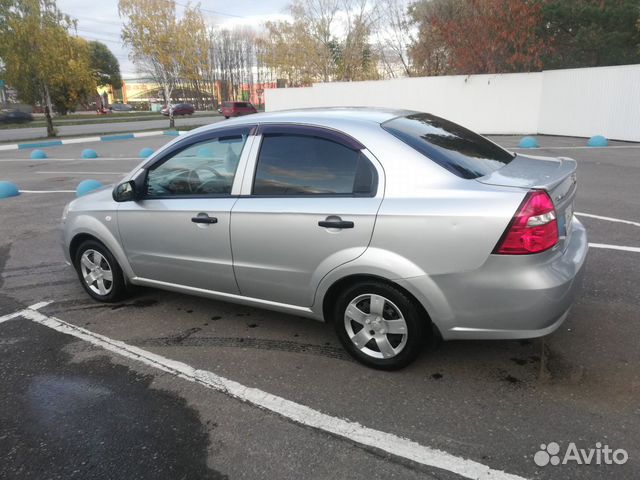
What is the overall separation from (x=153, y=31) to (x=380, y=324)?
90.4ft

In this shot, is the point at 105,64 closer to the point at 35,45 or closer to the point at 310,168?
the point at 35,45

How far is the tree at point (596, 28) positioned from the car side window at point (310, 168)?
A: 68.5ft

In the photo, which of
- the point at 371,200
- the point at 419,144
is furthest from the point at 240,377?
the point at 419,144

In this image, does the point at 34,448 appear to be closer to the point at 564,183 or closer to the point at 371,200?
the point at 371,200

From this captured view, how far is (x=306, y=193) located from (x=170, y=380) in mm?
1528

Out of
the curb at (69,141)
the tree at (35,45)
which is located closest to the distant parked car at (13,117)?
the tree at (35,45)

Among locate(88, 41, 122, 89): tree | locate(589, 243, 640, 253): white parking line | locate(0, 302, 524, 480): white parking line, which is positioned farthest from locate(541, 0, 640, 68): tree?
locate(88, 41, 122, 89): tree

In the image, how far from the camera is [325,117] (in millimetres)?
3416

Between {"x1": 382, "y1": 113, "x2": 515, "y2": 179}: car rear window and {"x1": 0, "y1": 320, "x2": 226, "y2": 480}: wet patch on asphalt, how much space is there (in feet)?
6.99

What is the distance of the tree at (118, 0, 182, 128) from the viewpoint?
26.1 m

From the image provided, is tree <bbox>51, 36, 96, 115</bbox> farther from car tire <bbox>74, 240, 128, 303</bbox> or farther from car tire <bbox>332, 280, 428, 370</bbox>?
car tire <bbox>332, 280, 428, 370</bbox>

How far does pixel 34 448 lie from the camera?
266cm

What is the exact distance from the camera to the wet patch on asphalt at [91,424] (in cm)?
250

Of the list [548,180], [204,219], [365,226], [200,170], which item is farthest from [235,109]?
[548,180]
